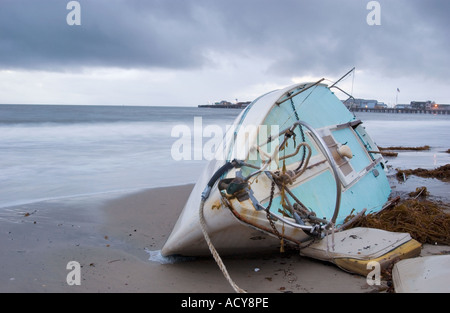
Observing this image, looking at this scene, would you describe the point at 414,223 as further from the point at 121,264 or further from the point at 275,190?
the point at 121,264

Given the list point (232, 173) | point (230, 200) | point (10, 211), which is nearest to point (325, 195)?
point (232, 173)

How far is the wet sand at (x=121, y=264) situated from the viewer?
327cm

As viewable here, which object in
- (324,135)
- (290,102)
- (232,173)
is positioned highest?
(290,102)

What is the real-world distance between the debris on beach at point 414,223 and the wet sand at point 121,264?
17 centimetres

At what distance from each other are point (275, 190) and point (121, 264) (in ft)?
5.36

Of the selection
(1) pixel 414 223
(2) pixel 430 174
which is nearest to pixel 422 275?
(1) pixel 414 223

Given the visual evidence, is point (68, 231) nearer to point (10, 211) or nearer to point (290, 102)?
point (10, 211)

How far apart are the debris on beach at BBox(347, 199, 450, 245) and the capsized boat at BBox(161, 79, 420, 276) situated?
0.23m

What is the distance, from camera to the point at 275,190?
3717 mm

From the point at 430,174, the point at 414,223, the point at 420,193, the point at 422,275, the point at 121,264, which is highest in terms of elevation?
the point at 430,174

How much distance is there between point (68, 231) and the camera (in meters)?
4.80

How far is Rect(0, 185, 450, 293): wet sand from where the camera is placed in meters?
3.27

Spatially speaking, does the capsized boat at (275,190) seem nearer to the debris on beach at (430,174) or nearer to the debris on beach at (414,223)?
the debris on beach at (414,223)
